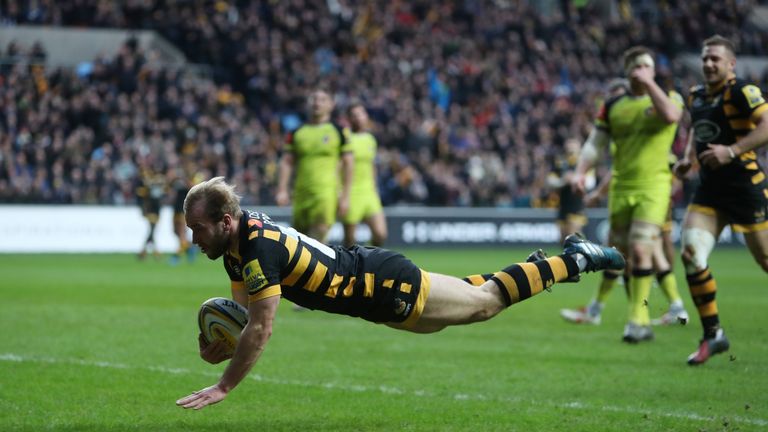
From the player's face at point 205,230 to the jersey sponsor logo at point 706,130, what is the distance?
15.7ft

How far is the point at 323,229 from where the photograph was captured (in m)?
14.0

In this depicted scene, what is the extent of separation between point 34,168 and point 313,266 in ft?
75.0

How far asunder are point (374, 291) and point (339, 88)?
27.7 meters

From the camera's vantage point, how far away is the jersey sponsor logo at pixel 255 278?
5754 millimetres

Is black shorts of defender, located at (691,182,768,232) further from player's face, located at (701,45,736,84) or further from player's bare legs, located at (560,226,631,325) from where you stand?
player's bare legs, located at (560,226,631,325)

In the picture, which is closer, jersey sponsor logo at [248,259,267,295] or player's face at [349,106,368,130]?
jersey sponsor logo at [248,259,267,295]

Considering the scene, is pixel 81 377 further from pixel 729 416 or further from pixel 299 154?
pixel 299 154

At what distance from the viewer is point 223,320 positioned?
6219 mm

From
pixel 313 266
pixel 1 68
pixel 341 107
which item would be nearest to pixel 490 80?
pixel 341 107

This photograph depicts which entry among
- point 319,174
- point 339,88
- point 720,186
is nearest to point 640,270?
point 720,186

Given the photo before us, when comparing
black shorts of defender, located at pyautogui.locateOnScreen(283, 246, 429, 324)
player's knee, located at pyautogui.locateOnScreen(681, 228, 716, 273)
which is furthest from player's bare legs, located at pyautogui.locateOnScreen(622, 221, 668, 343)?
black shorts of defender, located at pyautogui.locateOnScreen(283, 246, 429, 324)

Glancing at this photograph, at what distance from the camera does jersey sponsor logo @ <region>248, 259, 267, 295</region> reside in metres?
5.75

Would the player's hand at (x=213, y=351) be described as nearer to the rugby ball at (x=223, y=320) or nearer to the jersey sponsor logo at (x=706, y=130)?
the rugby ball at (x=223, y=320)

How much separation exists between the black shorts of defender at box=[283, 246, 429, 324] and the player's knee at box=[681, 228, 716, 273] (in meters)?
3.21
